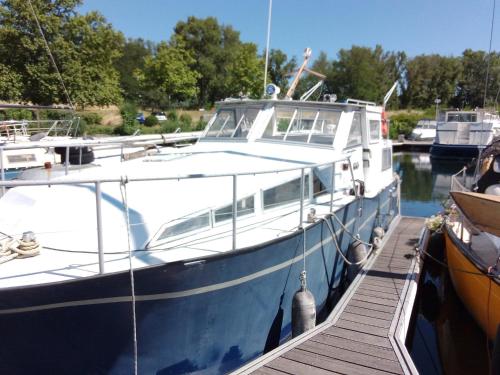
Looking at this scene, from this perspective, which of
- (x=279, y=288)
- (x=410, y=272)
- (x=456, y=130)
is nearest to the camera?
(x=279, y=288)

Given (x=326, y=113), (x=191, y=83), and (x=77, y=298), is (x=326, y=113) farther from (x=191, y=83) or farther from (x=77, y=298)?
(x=191, y=83)

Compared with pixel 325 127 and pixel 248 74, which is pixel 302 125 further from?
pixel 248 74

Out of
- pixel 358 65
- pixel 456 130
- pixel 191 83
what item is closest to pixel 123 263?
pixel 456 130

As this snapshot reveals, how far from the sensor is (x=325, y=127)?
7.24 meters

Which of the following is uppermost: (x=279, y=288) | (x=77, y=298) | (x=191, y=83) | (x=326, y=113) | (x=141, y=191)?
(x=191, y=83)

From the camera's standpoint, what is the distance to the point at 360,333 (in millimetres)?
4914

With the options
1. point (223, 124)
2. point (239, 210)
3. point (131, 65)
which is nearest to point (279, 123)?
point (223, 124)

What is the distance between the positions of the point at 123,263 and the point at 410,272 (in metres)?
5.16

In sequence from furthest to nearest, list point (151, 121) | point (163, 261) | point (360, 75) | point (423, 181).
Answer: point (360, 75)
point (151, 121)
point (423, 181)
point (163, 261)

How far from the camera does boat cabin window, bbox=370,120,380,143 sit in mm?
8148

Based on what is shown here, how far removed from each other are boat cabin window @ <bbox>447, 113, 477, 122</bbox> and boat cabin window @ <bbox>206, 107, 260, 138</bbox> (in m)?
27.3

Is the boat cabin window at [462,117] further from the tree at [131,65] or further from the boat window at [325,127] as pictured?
the tree at [131,65]

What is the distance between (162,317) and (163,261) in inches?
20.5

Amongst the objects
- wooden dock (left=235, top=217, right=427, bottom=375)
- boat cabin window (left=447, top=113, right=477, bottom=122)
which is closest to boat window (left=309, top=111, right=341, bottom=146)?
wooden dock (left=235, top=217, right=427, bottom=375)
